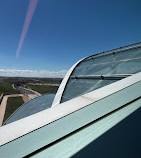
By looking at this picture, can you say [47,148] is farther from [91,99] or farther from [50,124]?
[91,99]

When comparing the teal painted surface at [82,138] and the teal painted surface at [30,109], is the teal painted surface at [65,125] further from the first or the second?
the teal painted surface at [30,109]

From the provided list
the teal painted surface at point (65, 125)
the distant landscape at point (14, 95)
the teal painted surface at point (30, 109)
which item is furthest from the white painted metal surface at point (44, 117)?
the distant landscape at point (14, 95)

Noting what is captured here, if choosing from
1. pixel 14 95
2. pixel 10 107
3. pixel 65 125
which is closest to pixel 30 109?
pixel 65 125

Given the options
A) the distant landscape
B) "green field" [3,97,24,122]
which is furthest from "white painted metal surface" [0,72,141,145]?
"green field" [3,97,24,122]

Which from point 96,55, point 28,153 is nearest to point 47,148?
point 28,153

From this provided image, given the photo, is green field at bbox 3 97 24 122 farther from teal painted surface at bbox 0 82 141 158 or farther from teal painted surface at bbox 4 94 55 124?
teal painted surface at bbox 0 82 141 158

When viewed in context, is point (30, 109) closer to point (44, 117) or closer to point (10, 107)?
point (44, 117)
